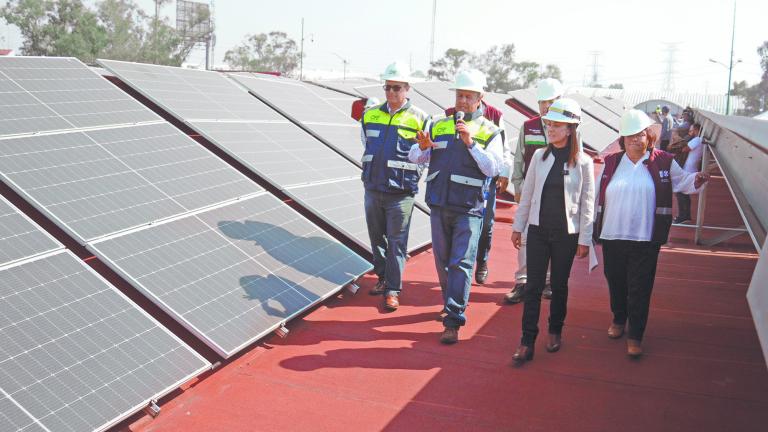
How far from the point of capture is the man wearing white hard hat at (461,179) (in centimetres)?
591

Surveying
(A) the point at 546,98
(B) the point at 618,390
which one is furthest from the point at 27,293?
(A) the point at 546,98

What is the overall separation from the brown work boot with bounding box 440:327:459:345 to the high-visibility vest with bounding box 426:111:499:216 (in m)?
0.97

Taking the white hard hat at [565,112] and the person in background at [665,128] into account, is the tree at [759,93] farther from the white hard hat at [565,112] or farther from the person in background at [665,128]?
the white hard hat at [565,112]

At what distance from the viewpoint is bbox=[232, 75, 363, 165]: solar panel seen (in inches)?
372

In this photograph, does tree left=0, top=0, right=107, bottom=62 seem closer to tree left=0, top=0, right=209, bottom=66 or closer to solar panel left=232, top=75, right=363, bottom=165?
tree left=0, top=0, right=209, bottom=66

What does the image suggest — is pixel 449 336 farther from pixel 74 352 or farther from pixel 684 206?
pixel 684 206

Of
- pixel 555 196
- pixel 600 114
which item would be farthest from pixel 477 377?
pixel 600 114

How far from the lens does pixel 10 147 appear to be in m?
5.39

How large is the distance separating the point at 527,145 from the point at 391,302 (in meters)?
2.10

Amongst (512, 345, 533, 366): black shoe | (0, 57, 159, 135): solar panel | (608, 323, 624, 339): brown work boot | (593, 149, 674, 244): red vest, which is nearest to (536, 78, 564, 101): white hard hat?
(593, 149, 674, 244): red vest

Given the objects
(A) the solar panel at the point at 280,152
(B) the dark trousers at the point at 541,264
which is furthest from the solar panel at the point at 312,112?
(B) the dark trousers at the point at 541,264

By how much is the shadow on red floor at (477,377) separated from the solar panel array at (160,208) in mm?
325

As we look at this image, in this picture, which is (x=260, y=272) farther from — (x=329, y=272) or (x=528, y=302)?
(x=528, y=302)

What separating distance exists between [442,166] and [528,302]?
1.33m
